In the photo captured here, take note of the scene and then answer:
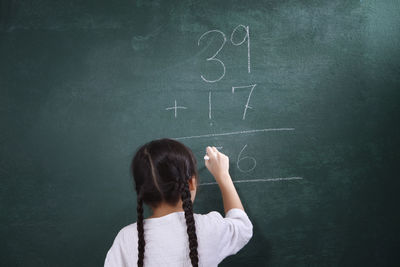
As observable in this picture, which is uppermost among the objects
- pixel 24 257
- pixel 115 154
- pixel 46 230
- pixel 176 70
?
pixel 176 70

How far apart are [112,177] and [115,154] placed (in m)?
0.10

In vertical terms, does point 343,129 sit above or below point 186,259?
above

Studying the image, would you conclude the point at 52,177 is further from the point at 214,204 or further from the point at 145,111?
the point at 214,204

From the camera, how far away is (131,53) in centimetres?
140

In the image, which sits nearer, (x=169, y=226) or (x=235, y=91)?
(x=169, y=226)

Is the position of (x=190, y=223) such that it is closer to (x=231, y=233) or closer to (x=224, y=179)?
(x=231, y=233)

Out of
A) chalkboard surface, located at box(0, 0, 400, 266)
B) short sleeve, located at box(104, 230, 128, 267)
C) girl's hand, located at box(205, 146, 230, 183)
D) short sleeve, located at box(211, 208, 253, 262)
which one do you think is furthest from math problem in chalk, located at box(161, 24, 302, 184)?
short sleeve, located at box(104, 230, 128, 267)

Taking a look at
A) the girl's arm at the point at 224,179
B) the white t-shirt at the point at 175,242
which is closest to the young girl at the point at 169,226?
the white t-shirt at the point at 175,242

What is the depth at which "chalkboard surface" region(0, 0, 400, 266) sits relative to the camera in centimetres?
139

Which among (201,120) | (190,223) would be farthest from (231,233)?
(201,120)

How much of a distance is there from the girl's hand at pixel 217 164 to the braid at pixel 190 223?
0.88ft

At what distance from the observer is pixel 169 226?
0.96 meters

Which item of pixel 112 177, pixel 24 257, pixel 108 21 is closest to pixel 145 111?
pixel 112 177

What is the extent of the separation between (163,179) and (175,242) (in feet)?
Answer: 0.64
